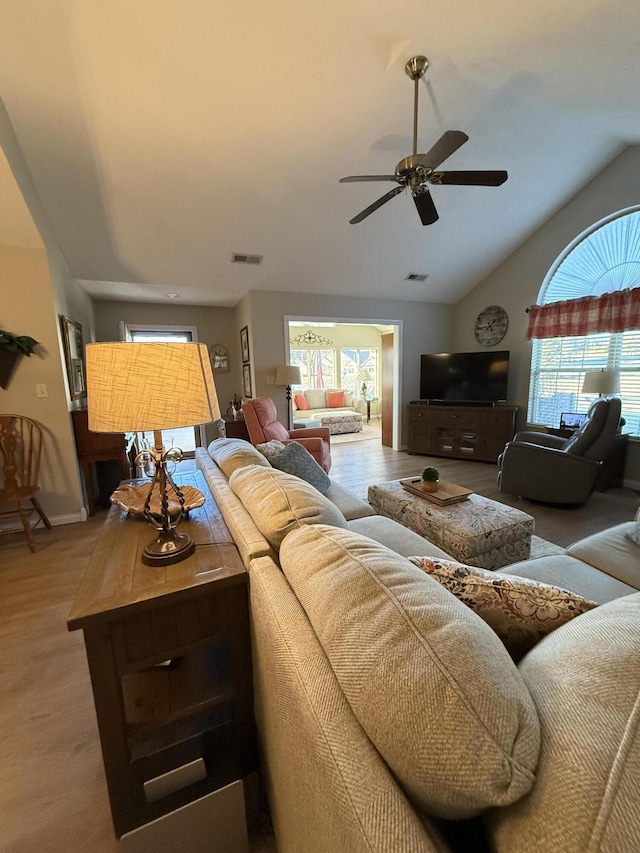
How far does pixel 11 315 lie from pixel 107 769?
10.5 feet

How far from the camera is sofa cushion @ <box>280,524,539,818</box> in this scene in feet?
1.44

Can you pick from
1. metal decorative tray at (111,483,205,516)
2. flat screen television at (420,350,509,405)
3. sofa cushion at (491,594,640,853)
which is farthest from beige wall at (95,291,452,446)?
sofa cushion at (491,594,640,853)

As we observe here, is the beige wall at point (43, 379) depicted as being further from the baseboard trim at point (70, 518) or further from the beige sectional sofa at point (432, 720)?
the beige sectional sofa at point (432, 720)

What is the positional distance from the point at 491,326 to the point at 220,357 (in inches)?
167

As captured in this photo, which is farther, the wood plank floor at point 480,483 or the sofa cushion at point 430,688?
the wood plank floor at point 480,483

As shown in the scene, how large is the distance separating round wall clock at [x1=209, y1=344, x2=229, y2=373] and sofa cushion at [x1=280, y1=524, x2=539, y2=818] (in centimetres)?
529

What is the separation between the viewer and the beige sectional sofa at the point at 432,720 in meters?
0.41

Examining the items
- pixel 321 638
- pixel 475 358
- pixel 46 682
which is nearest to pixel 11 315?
pixel 46 682

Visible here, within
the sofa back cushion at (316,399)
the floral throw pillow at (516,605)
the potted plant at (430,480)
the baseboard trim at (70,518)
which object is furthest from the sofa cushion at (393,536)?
the sofa back cushion at (316,399)

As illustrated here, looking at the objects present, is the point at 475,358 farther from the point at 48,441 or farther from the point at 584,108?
the point at 48,441

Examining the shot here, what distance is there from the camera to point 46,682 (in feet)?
5.02

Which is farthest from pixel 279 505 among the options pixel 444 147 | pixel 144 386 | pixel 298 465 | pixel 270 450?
pixel 444 147

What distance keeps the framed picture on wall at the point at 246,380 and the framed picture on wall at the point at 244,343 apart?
106mm

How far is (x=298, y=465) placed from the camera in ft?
6.97
